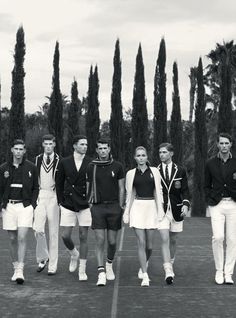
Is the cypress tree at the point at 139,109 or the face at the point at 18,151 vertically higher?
the cypress tree at the point at 139,109

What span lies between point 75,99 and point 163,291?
37046 millimetres

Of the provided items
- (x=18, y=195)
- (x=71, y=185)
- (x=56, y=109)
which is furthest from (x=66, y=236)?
(x=56, y=109)

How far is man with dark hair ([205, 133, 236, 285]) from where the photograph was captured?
8.16 metres

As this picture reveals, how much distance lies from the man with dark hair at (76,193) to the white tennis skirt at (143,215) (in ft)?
2.34

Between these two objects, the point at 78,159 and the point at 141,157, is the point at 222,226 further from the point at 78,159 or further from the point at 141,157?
the point at 78,159

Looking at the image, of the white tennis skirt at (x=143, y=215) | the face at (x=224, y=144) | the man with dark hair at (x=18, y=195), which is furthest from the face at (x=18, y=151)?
the face at (x=224, y=144)

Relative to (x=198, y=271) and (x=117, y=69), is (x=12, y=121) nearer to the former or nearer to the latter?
(x=117, y=69)

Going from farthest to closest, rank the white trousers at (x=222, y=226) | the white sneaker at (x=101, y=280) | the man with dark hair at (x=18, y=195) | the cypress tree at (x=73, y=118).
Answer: the cypress tree at (x=73, y=118)
the man with dark hair at (x=18, y=195)
the white trousers at (x=222, y=226)
the white sneaker at (x=101, y=280)

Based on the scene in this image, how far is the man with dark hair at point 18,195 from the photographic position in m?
8.28

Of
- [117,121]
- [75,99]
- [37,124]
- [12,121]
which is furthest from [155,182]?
[37,124]

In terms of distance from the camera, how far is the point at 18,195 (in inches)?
328

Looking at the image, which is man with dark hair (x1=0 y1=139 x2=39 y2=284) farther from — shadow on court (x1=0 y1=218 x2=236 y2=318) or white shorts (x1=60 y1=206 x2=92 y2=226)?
shadow on court (x1=0 y1=218 x2=236 y2=318)

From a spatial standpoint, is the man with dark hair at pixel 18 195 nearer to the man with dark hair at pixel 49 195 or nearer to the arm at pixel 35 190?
the arm at pixel 35 190

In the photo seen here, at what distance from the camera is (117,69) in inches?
1544
